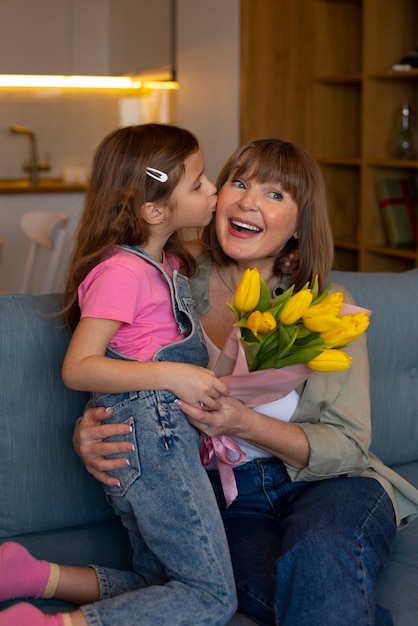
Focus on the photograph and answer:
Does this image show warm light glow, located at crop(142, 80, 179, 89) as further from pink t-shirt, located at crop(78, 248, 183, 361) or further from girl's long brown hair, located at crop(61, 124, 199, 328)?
pink t-shirt, located at crop(78, 248, 183, 361)

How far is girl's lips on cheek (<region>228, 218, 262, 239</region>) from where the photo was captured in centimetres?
167

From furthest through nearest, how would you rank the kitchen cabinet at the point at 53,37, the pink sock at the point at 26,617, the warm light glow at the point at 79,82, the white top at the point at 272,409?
the warm light glow at the point at 79,82, the kitchen cabinet at the point at 53,37, the white top at the point at 272,409, the pink sock at the point at 26,617

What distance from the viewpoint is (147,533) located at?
139cm

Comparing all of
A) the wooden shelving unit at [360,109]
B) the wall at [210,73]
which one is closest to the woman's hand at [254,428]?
the wooden shelving unit at [360,109]

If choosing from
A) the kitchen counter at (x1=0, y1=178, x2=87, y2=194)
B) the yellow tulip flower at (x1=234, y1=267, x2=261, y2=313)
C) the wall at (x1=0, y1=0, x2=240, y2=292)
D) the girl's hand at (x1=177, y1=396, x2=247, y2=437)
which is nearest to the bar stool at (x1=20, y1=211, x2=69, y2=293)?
the wall at (x1=0, y1=0, x2=240, y2=292)

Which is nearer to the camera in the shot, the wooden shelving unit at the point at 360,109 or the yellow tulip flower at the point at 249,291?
the yellow tulip flower at the point at 249,291

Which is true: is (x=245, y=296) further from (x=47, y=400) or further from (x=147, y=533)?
(x=47, y=400)

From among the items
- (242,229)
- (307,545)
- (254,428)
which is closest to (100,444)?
(254,428)

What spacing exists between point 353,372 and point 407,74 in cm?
222

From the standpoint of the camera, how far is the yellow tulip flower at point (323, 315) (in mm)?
1269

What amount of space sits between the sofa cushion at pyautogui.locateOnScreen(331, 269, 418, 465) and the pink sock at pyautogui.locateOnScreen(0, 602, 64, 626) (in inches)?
35.5

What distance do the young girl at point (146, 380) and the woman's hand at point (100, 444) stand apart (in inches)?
0.6

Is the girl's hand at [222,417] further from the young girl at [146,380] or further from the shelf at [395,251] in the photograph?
the shelf at [395,251]

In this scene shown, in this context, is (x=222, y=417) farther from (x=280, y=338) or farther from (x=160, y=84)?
(x=160, y=84)
